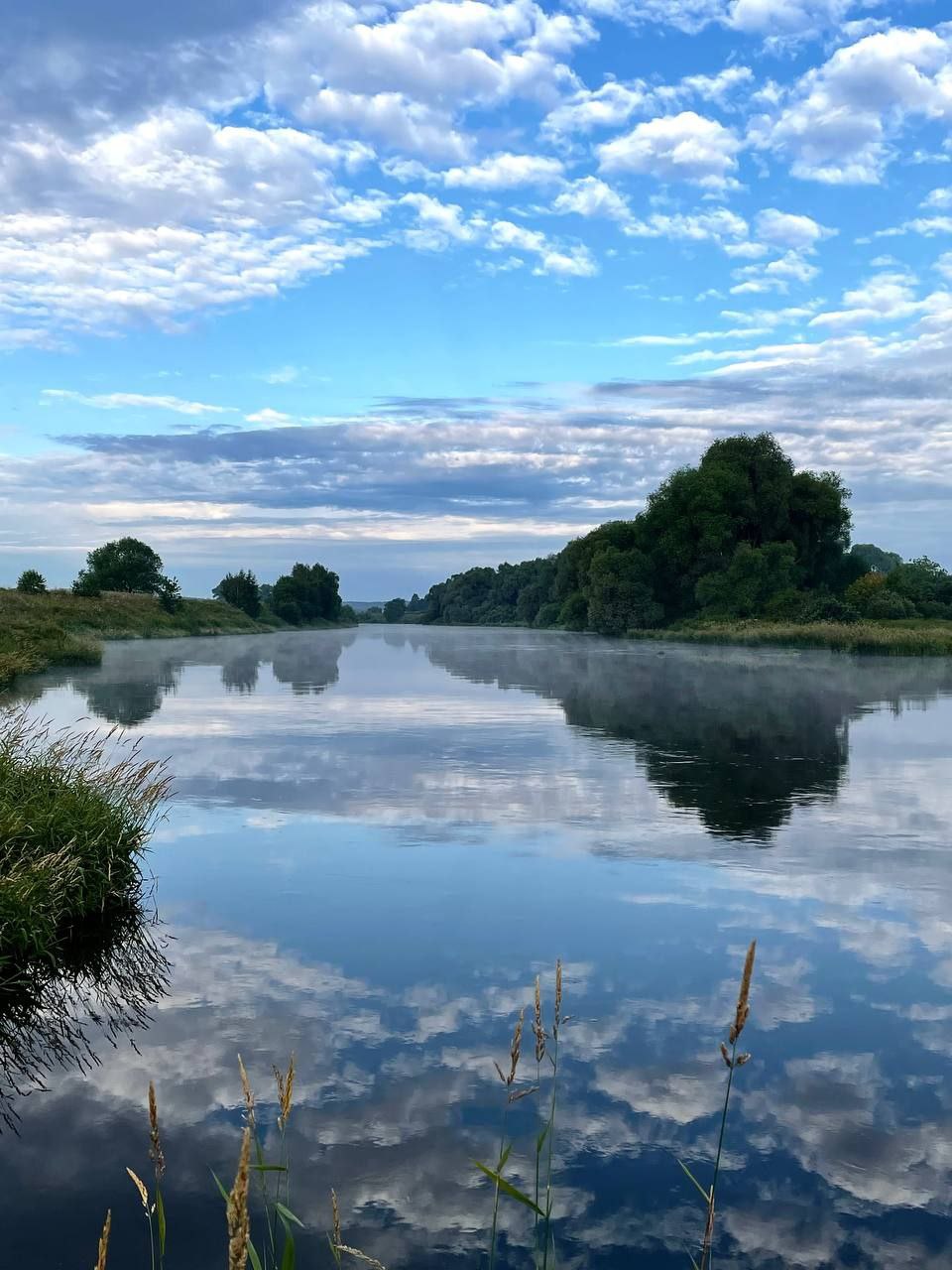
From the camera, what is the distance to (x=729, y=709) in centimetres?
3120

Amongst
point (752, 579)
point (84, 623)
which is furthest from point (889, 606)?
point (84, 623)

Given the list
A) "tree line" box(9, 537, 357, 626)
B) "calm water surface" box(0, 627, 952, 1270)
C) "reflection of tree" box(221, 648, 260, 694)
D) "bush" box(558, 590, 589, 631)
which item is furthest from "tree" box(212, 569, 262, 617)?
"calm water surface" box(0, 627, 952, 1270)

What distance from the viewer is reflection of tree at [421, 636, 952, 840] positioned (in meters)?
17.6

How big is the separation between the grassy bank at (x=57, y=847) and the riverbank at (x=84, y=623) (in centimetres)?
1373

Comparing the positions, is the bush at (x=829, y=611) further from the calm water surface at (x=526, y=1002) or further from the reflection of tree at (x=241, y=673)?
the calm water surface at (x=526, y=1002)

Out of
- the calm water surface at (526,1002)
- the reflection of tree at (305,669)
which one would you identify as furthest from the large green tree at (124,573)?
the calm water surface at (526,1002)

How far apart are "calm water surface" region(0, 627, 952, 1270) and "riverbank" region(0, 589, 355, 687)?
48.5ft

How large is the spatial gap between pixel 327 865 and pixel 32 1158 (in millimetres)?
6734

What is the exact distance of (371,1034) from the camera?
7.18 m

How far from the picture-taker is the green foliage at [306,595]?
162875 mm

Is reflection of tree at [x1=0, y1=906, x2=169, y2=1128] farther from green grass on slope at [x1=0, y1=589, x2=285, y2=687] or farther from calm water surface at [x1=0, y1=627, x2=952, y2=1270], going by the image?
green grass on slope at [x1=0, y1=589, x2=285, y2=687]

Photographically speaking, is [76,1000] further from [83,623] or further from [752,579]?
[752,579]

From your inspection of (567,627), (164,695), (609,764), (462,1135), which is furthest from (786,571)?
(462,1135)

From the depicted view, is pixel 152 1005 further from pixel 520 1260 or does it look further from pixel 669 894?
pixel 669 894
